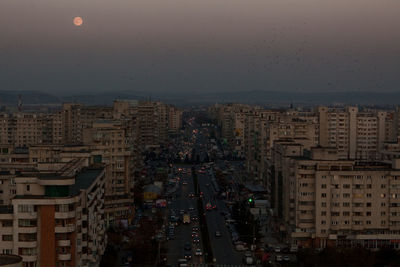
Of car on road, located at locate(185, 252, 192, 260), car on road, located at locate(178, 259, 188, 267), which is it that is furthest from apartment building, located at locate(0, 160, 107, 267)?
car on road, located at locate(185, 252, 192, 260)

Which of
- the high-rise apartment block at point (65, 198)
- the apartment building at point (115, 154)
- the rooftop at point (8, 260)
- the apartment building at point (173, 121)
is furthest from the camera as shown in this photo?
the apartment building at point (173, 121)

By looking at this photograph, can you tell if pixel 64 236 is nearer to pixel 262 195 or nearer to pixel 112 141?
pixel 112 141

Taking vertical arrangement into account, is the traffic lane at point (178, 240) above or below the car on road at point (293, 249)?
below

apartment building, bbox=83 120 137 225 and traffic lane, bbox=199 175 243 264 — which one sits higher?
apartment building, bbox=83 120 137 225

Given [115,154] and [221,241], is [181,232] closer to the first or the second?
[221,241]

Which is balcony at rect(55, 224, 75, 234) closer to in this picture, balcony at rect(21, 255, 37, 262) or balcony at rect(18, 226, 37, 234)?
balcony at rect(18, 226, 37, 234)

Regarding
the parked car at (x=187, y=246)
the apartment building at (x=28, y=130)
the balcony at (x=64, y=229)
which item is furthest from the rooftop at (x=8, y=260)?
the apartment building at (x=28, y=130)

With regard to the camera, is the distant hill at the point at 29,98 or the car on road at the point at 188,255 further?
the distant hill at the point at 29,98

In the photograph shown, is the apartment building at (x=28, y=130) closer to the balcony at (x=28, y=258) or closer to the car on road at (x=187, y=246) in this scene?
the car on road at (x=187, y=246)

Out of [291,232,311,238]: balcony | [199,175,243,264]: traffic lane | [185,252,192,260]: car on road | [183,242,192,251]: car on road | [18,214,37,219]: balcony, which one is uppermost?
[18,214,37,219]: balcony
